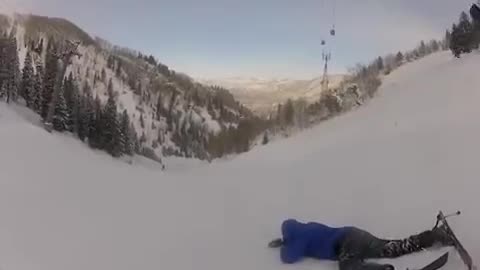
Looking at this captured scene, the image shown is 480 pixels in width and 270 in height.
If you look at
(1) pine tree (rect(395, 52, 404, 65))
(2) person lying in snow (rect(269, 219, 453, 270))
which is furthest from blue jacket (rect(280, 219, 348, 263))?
(1) pine tree (rect(395, 52, 404, 65))

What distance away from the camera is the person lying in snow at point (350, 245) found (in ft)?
7.69

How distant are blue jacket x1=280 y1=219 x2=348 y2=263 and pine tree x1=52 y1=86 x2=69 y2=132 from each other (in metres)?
9.18

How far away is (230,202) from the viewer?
12.5ft

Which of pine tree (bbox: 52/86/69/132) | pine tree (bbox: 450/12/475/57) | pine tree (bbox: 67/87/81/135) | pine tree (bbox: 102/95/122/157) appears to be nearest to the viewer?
pine tree (bbox: 102/95/122/157)

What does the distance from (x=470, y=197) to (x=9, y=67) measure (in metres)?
12.4

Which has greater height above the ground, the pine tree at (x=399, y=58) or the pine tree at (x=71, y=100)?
the pine tree at (x=399, y=58)

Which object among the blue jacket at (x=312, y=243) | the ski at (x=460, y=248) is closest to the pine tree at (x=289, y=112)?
the blue jacket at (x=312, y=243)

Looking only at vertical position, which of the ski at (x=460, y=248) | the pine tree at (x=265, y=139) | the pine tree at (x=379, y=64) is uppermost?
the pine tree at (x=379, y=64)

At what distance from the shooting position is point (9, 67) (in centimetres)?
1291

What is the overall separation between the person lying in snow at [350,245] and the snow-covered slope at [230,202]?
0.06 m

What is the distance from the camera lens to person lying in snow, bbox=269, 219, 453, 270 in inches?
92.3

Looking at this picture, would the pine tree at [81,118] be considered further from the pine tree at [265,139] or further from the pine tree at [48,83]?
the pine tree at [265,139]

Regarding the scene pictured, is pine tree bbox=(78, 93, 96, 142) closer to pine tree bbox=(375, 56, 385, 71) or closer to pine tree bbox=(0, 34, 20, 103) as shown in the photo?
pine tree bbox=(0, 34, 20, 103)

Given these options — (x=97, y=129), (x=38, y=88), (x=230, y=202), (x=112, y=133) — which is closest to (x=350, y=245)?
(x=230, y=202)
